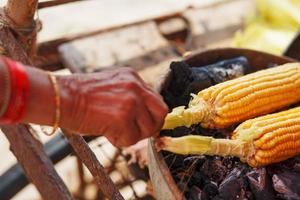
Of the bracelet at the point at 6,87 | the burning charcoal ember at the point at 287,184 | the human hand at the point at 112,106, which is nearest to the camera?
the bracelet at the point at 6,87

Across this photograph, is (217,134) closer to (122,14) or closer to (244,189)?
(244,189)

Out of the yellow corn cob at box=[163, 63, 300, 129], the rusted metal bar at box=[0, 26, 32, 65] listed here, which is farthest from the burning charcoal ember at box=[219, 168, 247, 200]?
the rusted metal bar at box=[0, 26, 32, 65]

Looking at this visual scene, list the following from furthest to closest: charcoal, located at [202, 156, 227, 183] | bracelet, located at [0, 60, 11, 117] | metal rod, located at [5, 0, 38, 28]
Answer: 1. metal rod, located at [5, 0, 38, 28]
2. charcoal, located at [202, 156, 227, 183]
3. bracelet, located at [0, 60, 11, 117]

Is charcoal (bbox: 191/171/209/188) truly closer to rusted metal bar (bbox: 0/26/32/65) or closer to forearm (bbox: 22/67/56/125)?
forearm (bbox: 22/67/56/125)

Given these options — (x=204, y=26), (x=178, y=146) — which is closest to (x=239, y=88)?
(x=178, y=146)

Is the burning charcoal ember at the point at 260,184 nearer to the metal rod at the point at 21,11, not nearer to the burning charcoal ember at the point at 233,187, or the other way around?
the burning charcoal ember at the point at 233,187

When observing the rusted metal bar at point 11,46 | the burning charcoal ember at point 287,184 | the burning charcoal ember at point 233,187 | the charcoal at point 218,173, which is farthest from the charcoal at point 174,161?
the rusted metal bar at point 11,46
